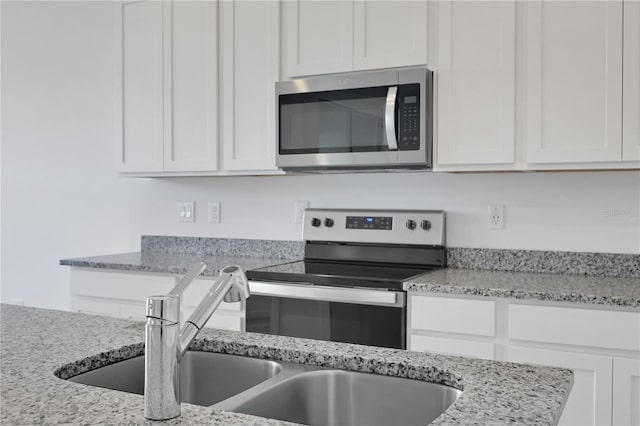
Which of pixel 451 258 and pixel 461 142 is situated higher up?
pixel 461 142

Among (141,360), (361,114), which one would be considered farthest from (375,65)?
(141,360)

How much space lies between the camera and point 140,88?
3514 mm

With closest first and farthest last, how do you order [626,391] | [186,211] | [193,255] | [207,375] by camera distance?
[207,375] → [626,391] → [193,255] → [186,211]

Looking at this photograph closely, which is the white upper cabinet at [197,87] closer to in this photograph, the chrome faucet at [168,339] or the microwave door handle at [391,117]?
the microwave door handle at [391,117]

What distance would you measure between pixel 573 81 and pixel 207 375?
191 centimetres

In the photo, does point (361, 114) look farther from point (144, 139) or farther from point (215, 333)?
point (215, 333)

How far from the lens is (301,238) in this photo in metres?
3.42

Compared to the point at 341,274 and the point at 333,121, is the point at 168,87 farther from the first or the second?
the point at 341,274

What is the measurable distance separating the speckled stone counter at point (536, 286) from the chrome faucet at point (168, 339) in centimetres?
164

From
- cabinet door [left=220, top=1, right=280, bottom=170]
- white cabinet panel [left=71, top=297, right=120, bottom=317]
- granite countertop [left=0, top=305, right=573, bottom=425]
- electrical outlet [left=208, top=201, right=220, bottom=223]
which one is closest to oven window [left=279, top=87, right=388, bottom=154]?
cabinet door [left=220, top=1, right=280, bottom=170]

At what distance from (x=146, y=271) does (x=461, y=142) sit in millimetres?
1696

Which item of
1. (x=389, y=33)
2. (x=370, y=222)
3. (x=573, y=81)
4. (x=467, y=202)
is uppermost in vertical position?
(x=389, y=33)

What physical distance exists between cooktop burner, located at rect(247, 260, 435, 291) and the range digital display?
197 millimetres

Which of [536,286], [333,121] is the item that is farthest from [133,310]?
[536,286]
